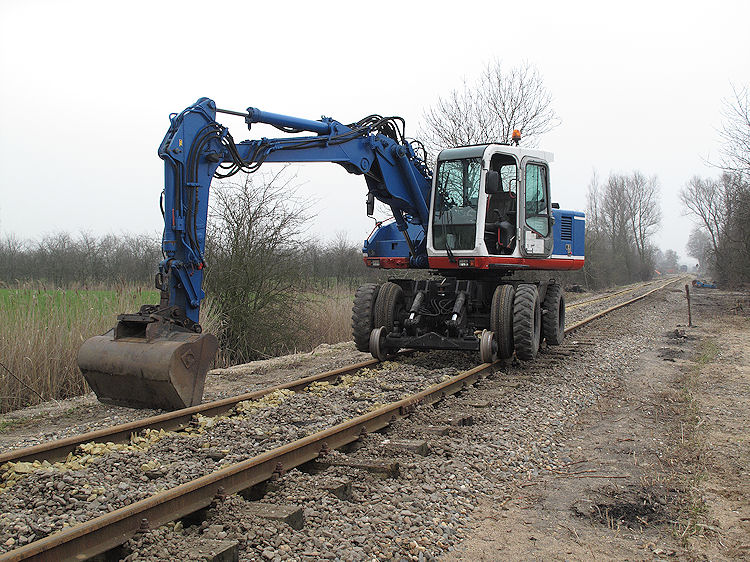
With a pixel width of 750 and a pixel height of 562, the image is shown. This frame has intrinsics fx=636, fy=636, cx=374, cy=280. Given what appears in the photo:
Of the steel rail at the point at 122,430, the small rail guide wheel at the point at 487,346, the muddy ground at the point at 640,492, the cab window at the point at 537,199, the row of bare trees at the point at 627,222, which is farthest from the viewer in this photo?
the row of bare trees at the point at 627,222

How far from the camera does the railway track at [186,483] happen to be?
319 cm

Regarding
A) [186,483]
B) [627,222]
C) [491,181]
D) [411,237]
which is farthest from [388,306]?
[627,222]

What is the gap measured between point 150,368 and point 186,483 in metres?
2.28

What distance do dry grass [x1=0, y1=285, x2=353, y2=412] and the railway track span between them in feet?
10.4

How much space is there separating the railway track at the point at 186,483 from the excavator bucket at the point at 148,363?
286mm

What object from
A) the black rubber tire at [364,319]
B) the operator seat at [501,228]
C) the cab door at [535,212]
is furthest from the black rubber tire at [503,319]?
the black rubber tire at [364,319]

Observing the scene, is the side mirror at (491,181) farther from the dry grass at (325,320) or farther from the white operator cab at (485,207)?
the dry grass at (325,320)

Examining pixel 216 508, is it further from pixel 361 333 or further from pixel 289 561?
pixel 361 333

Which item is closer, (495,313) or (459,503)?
(459,503)

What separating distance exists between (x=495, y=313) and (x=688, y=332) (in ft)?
29.8

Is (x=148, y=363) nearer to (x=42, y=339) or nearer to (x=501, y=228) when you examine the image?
(x=42, y=339)

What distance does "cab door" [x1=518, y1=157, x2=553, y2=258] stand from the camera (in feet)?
31.9

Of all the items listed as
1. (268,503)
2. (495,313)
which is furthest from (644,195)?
(268,503)

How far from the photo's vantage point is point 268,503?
403 centimetres
